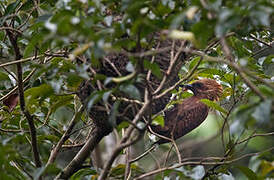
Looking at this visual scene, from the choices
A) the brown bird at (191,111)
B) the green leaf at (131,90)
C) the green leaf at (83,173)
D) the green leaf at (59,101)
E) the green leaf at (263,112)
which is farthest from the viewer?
the brown bird at (191,111)

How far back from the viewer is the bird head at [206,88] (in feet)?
6.75

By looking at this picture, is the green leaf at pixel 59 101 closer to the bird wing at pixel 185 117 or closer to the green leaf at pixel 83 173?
the green leaf at pixel 83 173

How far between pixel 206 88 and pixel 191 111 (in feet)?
0.51

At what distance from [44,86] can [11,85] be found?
0.65 m

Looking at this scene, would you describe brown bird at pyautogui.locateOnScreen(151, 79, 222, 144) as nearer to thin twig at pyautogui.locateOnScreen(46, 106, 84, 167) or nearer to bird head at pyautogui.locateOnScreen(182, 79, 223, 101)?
bird head at pyautogui.locateOnScreen(182, 79, 223, 101)

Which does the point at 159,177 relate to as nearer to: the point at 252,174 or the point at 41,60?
the point at 252,174

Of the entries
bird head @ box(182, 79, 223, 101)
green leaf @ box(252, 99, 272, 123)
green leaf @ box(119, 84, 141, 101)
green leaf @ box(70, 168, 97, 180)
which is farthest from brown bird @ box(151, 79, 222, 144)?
green leaf @ box(252, 99, 272, 123)

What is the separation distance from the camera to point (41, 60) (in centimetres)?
188

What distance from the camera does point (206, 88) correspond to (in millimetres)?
2082

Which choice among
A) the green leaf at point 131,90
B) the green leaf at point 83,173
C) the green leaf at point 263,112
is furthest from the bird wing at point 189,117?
the green leaf at point 263,112

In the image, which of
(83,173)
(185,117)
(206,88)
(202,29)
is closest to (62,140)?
(83,173)

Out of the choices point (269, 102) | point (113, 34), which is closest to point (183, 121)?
point (113, 34)

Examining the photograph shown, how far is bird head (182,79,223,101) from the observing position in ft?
6.75

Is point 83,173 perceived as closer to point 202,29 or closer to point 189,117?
point 189,117
